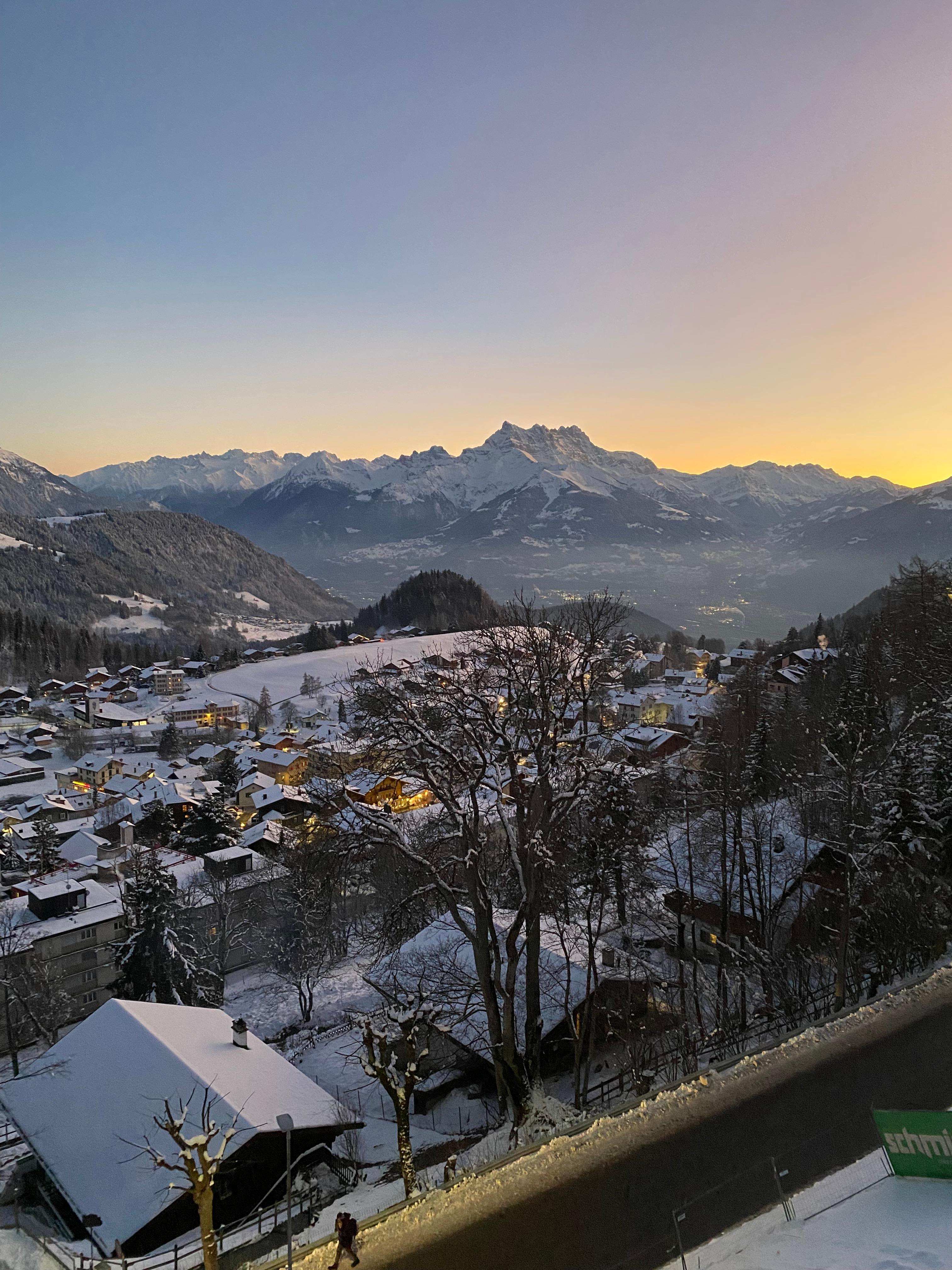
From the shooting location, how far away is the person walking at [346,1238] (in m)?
5.84

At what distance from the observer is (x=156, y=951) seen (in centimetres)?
2114

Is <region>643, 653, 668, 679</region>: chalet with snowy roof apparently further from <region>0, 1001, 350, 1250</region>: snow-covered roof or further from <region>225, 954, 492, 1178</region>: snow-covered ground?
<region>0, 1001, 350, 1250</region>: snow-covered roof

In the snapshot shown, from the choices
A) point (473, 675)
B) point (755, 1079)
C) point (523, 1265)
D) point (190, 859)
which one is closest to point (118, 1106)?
point (523, 1265)

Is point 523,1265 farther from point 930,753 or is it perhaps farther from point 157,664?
point 157,664

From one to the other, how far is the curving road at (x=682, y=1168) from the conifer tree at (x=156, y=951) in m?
17.4

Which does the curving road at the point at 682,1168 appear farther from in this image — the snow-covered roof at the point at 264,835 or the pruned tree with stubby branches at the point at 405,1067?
the snow-covered roof at the point at 264,835

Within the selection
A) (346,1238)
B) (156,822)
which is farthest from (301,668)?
(346,1238)

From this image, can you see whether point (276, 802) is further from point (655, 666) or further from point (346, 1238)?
point (655, 666)

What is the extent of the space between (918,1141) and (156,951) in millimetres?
20725

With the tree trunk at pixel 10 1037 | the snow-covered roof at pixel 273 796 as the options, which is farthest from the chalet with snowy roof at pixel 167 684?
the tree trunk at pixel 10 1037

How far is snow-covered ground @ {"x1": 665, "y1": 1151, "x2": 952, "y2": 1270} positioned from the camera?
17.9 ft

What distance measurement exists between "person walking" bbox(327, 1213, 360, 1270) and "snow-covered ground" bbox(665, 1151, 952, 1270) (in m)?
2.68

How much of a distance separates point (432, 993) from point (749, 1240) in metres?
5.06

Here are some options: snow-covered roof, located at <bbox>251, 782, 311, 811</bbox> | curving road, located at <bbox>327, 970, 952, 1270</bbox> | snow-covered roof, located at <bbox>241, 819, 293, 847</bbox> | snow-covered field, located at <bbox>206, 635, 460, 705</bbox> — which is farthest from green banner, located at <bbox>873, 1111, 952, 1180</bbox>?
snow-covered field, located at <bbox>206, 635, 460, 705</bbox>
